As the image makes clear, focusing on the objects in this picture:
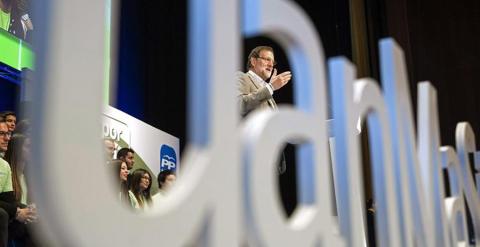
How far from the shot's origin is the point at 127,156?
132 inches

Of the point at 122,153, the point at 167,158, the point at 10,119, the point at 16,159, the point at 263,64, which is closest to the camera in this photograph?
the point at 263,64

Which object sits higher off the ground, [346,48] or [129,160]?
[346,48]

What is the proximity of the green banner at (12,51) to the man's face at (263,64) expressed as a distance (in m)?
1.31

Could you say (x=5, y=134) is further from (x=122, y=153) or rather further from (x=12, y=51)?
(x=122, y=153)

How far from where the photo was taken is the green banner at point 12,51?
306 centimetres

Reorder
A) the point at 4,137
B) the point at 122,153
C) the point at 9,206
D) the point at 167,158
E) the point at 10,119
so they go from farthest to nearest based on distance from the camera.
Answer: the point at 167,158 → the point at 122,153 → the point at 10,119 → the point at 4,137 → the point at 9,206

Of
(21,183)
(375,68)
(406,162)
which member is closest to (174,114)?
(375,68)

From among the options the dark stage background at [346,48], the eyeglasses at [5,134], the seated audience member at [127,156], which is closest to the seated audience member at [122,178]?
the seated audience member at [127,156]

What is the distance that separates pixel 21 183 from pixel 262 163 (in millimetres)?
2354

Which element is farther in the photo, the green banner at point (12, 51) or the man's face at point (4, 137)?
the green banner at point (12, 51)

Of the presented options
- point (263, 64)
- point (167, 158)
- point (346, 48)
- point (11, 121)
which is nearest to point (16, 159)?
point (11, 121)

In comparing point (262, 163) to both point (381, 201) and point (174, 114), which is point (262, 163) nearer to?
point (381, 201)

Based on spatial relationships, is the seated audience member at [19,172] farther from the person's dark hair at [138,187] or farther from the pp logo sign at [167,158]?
the pp logo sign at [167,158]

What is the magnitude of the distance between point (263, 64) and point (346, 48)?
2.81 meters
